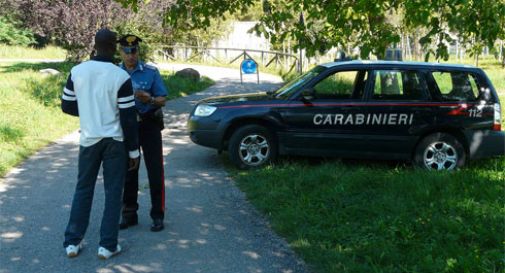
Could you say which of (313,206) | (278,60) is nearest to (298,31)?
(313,206)

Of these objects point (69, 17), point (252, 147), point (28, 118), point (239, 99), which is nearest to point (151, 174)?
point (252, 147)

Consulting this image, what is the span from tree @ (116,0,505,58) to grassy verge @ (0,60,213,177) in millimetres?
2937

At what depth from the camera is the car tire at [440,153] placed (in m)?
8.29

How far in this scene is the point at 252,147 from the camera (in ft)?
27.3

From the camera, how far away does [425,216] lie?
552 centimetres

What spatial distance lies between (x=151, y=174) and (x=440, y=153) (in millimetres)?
4579

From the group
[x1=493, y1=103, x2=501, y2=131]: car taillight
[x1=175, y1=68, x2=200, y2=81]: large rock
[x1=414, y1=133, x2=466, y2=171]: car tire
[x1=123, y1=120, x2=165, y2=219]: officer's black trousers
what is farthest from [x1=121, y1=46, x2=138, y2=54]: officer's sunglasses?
[x1=175, y1=68, x2=200, y2=81]: large rock

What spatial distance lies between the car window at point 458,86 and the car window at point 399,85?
0.83 feet

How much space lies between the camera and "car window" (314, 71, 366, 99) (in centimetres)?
835

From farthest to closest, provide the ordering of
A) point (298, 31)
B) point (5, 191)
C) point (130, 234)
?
point (298, 31), point (5, 191), point (130, 234)

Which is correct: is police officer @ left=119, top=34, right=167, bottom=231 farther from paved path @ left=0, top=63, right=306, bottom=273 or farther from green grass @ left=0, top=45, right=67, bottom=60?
green grass @ left=0, top=45, right=67, bottom=60

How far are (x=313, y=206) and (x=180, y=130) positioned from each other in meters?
6.47

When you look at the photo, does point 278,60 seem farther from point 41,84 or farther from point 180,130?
point 180,130

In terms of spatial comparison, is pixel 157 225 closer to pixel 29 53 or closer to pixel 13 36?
pixel 29 53
